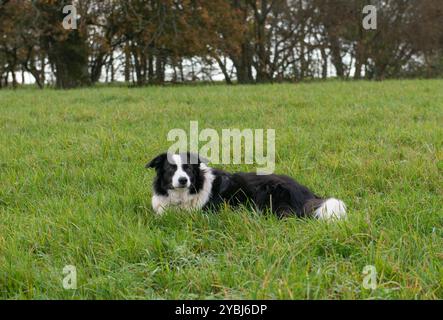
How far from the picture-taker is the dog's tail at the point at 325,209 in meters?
3.93

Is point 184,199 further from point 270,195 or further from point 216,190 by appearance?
point 270,195

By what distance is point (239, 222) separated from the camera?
395 cm

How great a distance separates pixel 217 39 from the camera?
25109mm

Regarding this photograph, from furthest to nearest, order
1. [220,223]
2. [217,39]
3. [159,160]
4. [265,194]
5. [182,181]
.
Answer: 1. [217,39]
2. [159,160]
3. [265,194]
4. [182,181]
5. [220,223]

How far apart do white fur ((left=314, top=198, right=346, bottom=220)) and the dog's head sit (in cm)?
130

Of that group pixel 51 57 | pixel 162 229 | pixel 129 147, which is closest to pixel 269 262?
pixel 162 229

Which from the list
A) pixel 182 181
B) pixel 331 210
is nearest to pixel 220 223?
pixel 182 181

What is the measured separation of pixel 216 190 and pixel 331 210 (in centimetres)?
131

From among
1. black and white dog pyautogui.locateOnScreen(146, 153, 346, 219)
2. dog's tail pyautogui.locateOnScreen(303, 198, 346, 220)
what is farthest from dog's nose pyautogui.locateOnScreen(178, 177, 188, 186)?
dog's tail pyautogui.locateOnScreen(303, 198, 346, 220)

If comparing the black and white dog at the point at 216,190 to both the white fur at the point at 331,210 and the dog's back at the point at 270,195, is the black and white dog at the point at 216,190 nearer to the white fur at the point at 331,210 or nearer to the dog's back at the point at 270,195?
the dog's back at the point at 270,195

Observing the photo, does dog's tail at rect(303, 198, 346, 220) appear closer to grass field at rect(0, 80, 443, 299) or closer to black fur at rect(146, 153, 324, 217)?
black fur at rect(146, 153, 324, 217)
